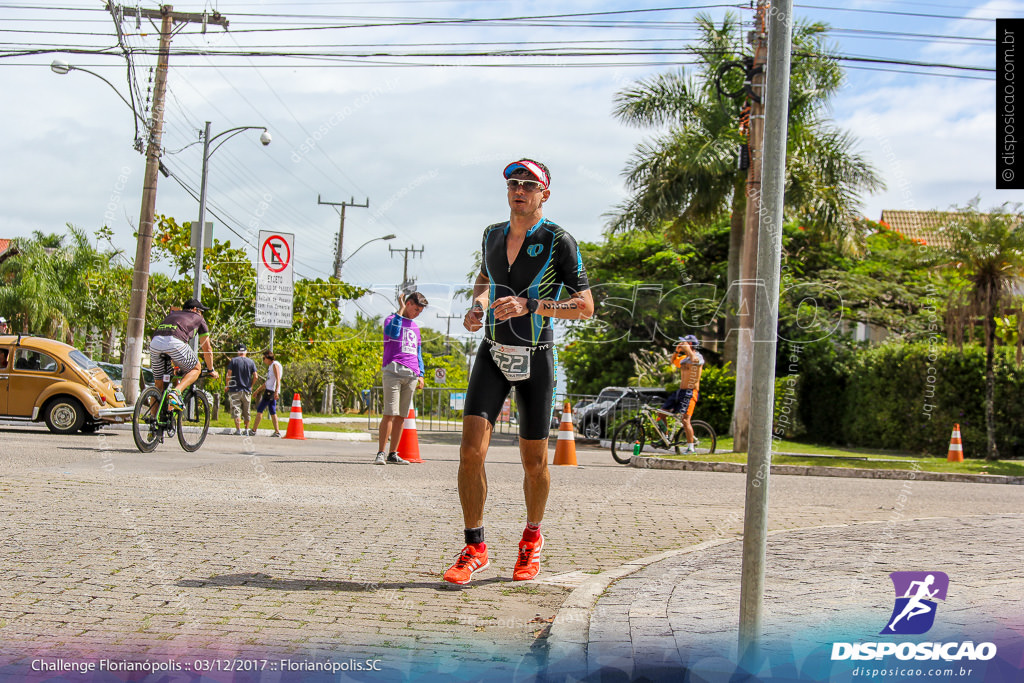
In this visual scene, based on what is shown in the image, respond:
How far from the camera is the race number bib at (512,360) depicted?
4.91 meters

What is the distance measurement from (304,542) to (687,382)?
403 inches

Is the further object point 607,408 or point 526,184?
point 607,408

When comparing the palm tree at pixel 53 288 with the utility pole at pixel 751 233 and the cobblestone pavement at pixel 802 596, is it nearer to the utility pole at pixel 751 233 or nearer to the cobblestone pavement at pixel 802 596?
the utility pole at pixel 751 233

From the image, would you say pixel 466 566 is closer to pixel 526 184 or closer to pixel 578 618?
pixel 578 618

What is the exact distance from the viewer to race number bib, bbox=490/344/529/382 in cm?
491

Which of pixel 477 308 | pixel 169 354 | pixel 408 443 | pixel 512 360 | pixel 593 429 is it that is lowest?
pixel 408 443

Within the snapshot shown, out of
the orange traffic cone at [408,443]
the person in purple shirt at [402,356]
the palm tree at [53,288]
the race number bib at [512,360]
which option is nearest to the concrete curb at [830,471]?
the orange traffic cone at [408,443]

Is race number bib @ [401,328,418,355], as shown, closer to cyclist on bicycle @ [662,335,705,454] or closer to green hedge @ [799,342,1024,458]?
cyclist on bicycle @ [662,335,705,454]

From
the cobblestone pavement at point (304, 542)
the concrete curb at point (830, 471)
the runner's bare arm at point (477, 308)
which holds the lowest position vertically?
the cobblestone pavement at point (304, 542)

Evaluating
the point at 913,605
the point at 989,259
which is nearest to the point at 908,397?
the point at 989,259

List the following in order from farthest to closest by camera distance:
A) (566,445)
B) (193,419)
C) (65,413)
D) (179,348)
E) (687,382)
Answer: (65,413)
(687,382)
(566,445)
(193,419)
(179,348)

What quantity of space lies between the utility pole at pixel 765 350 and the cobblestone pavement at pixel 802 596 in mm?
243

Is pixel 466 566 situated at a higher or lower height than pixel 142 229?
lower

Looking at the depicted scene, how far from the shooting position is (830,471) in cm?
1488
